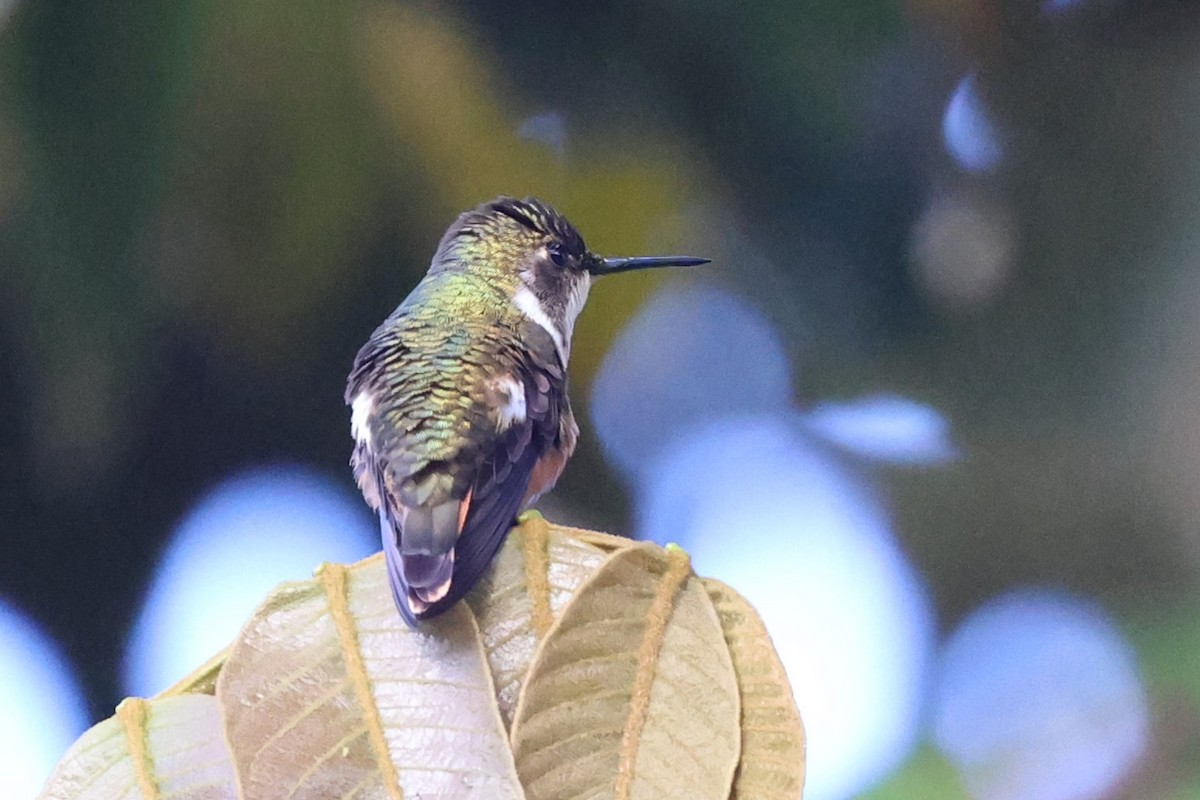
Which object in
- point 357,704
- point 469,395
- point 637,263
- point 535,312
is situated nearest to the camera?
point 357,704

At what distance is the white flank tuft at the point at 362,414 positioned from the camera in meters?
1.07

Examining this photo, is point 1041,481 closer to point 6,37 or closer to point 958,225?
point 958,225

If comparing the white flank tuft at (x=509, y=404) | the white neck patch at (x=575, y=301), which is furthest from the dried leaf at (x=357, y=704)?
the white neck patch at (x=575, y=301)

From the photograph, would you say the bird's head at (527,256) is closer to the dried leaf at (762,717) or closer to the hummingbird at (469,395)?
the hummingbird at (469,395)

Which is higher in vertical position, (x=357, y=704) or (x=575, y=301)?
(x=575, y=301)

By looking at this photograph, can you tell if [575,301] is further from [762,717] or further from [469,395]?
[762,717]

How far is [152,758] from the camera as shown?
28.2 inches

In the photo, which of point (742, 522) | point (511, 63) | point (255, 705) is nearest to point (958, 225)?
point (742, 522)

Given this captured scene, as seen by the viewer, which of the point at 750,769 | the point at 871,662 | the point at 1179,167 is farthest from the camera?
the point at 1179,167

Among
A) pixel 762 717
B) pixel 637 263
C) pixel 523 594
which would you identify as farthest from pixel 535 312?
pixel 762 717

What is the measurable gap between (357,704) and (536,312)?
2.26 ft

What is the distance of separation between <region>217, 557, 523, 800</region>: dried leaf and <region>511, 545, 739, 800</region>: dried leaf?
36mm

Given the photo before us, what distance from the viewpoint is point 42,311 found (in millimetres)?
1458

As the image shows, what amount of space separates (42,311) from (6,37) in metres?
0.37
